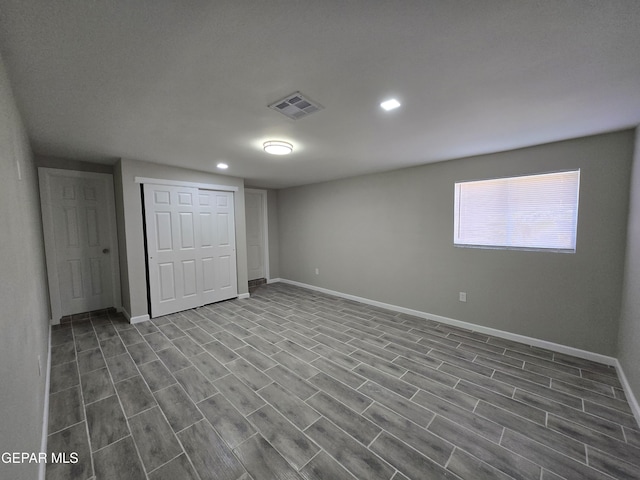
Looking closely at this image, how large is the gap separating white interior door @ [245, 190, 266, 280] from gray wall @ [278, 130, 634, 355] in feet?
4.15

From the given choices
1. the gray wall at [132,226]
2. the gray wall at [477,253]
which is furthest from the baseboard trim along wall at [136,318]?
the gray wall at [477,253]

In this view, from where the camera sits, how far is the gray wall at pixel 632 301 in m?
2.03

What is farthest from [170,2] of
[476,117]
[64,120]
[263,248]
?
[263,248]

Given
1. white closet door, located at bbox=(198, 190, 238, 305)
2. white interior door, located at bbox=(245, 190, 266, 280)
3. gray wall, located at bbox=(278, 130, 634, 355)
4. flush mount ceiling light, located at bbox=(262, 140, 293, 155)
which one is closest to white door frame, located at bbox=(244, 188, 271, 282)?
white interior door, located at bbox=(245, 190, 266, 280)

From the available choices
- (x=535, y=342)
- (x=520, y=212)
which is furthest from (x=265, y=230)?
(x=535, y=342)

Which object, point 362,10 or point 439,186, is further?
point 439,186

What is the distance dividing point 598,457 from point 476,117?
2.51 metres

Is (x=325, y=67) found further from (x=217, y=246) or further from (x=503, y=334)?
(x=217, y=246)

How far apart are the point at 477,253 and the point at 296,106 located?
2958mm

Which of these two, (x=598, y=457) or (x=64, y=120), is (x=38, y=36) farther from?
(x=598, y=457)

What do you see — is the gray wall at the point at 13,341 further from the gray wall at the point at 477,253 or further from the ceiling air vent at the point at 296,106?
the gray wall at the point at 477,253

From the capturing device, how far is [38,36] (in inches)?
47.1

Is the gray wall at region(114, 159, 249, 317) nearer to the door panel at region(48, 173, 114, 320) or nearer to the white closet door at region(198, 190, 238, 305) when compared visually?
the door panel at region(48, 173, 114, 320)

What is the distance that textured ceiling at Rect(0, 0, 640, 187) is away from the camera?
1.08m
